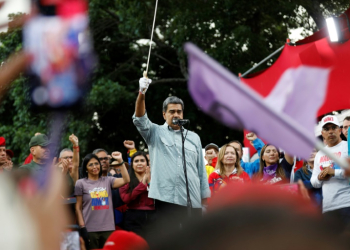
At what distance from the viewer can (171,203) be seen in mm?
4707

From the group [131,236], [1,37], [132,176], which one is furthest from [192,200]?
[131,236]

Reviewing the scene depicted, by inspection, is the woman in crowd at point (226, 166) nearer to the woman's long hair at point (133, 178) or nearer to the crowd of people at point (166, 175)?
the crowd of people at point (166, 175)

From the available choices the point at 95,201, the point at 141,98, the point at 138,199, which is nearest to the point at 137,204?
the point at 138,199

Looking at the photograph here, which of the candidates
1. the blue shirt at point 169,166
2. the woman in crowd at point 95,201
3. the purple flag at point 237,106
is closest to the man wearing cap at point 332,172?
the blue shirt at point 169,166

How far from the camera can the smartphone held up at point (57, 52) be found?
1.41 metres

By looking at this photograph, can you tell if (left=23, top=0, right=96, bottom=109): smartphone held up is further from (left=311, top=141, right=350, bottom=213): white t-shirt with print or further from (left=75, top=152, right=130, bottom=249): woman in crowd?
(left=75, top=152, right=130, bottom=249): woman in crowd

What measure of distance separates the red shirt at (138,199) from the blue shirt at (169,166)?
1.24 m

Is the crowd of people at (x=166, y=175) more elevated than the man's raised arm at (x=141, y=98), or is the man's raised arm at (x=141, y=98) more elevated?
the man's raised arm at (x=141, y=98)

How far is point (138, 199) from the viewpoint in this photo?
609 centimetres

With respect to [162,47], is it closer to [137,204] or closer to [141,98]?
[137,204]

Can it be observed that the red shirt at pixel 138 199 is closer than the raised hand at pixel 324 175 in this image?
No

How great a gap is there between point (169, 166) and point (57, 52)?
11.1 feet

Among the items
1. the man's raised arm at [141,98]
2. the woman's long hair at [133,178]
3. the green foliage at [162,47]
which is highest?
the green foliage at [162,47]

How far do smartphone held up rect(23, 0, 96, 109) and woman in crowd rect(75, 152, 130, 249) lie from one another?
419 centimetres
